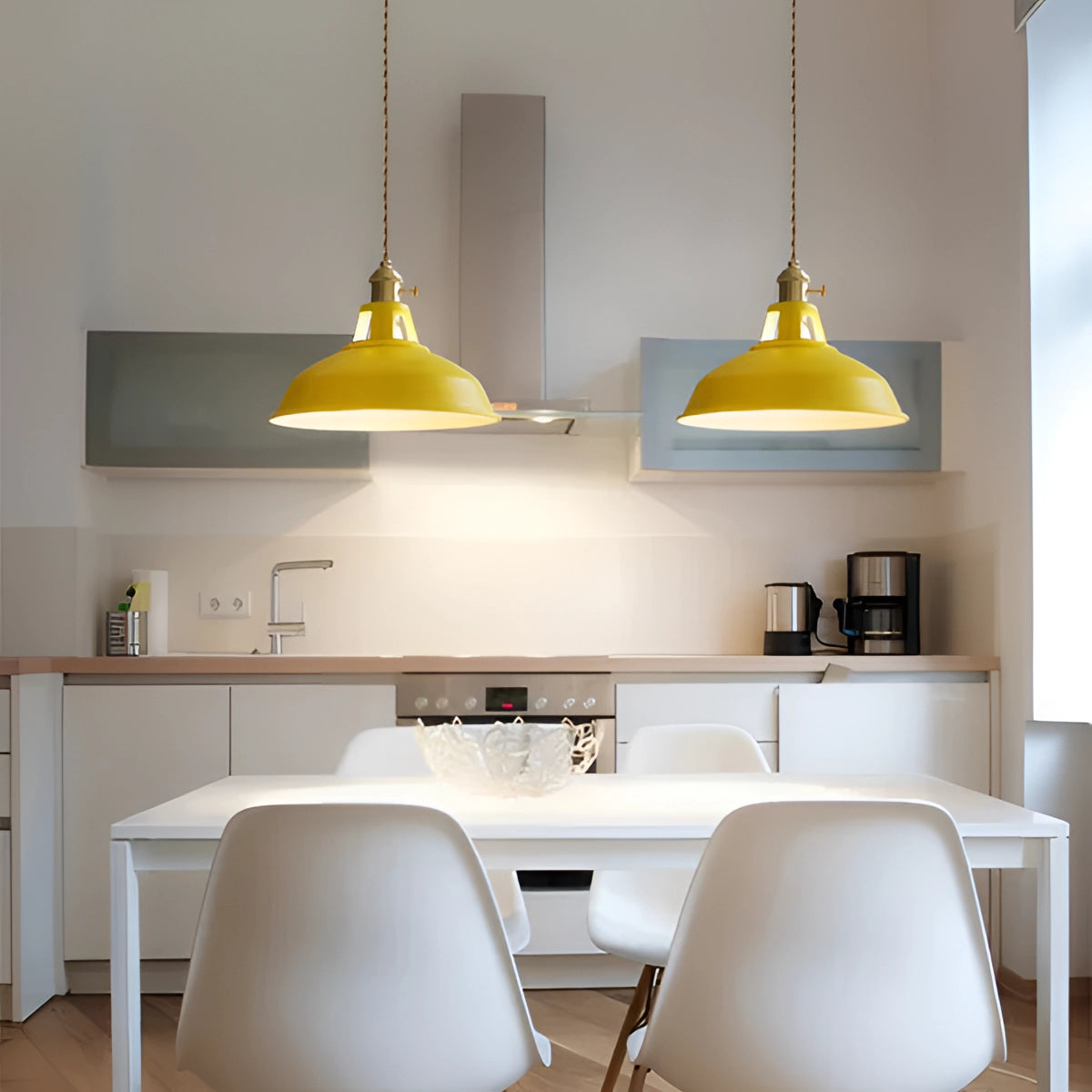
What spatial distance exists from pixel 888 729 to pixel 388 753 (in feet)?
5.33

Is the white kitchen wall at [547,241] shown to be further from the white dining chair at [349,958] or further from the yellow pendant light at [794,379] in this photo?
the white dining chair at [349,958]

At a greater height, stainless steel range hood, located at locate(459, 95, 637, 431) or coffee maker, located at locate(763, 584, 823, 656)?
stainless steel range hood, located at locate(459, 95, 637, 431)

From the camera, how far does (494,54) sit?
434 cm

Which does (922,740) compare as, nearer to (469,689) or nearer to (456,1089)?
(469,689)

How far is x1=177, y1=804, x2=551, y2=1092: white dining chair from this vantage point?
1.56 metres

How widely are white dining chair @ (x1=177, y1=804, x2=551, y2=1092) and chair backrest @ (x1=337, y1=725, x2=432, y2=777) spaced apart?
105cm

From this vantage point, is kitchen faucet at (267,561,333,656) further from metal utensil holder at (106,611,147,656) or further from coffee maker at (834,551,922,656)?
coffee maker at (834,551,922,656)

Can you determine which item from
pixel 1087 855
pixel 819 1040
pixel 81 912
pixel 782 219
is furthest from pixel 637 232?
pixel 819 1040

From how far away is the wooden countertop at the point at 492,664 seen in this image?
3.56 metres

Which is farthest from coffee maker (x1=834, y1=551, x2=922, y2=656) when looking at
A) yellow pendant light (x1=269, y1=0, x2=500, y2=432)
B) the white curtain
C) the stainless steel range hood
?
yellow pendant light (x1=269, y1=0, x2=500, y2=432)

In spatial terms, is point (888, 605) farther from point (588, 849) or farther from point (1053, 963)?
point (588, 849)

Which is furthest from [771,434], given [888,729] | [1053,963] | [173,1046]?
[173,1046]

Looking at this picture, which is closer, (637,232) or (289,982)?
(289,982)

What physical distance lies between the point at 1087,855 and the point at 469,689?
1758 millimetres
